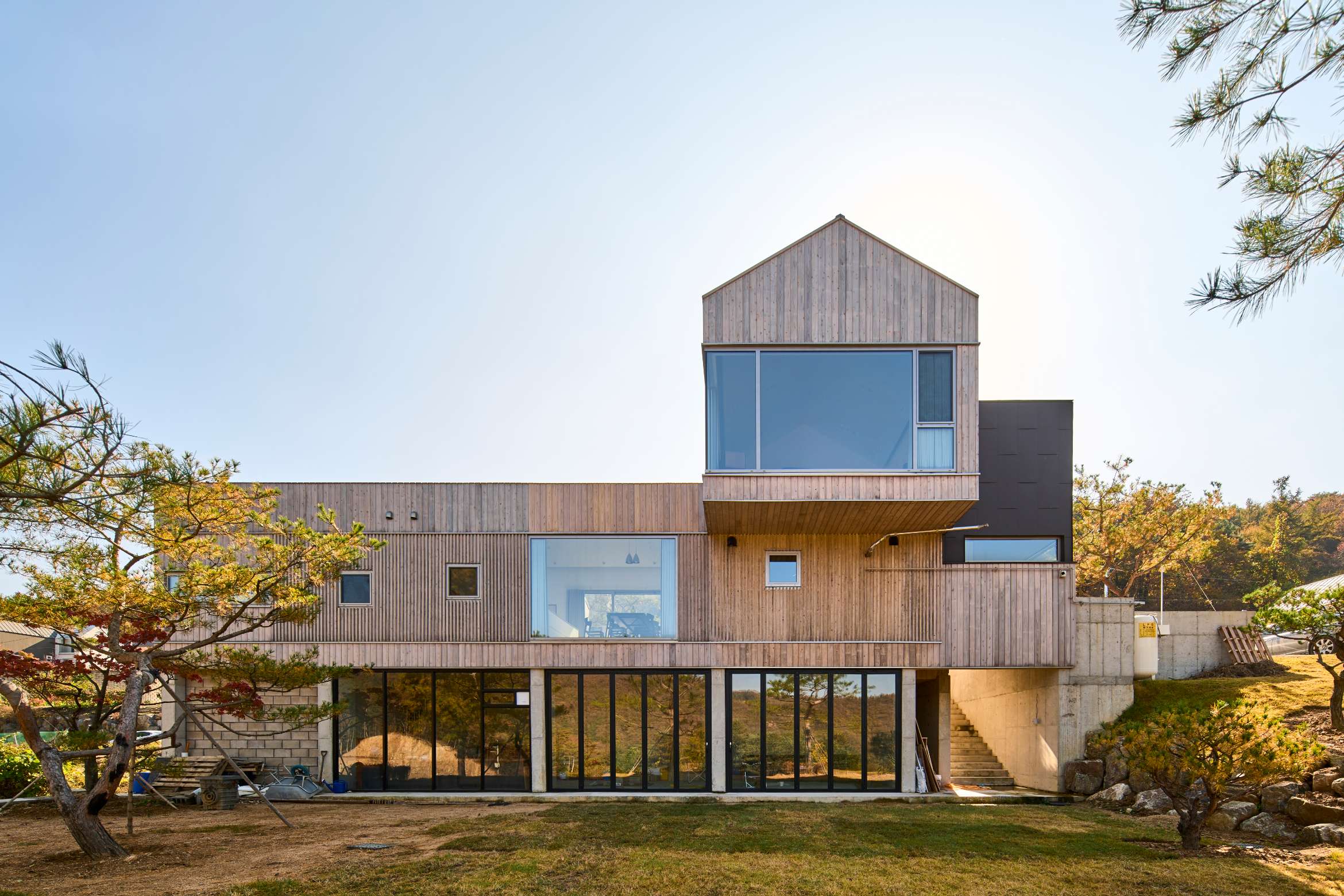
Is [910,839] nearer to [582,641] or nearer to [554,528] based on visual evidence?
[582,641]

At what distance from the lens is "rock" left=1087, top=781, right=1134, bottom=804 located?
1103 centimetres

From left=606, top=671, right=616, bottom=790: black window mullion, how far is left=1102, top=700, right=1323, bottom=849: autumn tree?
7.67 metres

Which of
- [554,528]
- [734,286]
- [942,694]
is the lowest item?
[942,694]

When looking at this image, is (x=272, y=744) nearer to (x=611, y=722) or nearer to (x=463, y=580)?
(x=463, y=580)

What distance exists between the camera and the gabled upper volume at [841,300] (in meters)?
11.2

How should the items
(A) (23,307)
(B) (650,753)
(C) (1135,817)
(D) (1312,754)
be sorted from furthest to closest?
(B) (650,753)
(C) (1135,817)
(D) (1312,754)
(A) (23,307)

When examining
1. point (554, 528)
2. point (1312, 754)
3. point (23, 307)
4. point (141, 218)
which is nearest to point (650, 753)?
point (554, 528)

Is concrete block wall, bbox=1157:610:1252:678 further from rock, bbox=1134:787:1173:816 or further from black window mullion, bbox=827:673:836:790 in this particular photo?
black window mullion, bbox=827:673:836:790

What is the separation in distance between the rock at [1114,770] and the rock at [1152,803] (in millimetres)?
1054

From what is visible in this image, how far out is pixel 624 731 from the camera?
1247 cm

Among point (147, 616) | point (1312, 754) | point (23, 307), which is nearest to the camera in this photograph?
point (23, 307)

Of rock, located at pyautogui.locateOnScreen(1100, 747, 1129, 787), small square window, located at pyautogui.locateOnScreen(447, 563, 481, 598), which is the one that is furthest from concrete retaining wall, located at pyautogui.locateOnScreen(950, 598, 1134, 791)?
small square window, located at pyautogui.locateOnScreen(447, 563, 481, 598)

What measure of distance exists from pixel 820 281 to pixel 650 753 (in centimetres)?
830

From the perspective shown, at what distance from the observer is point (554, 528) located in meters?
12.7
